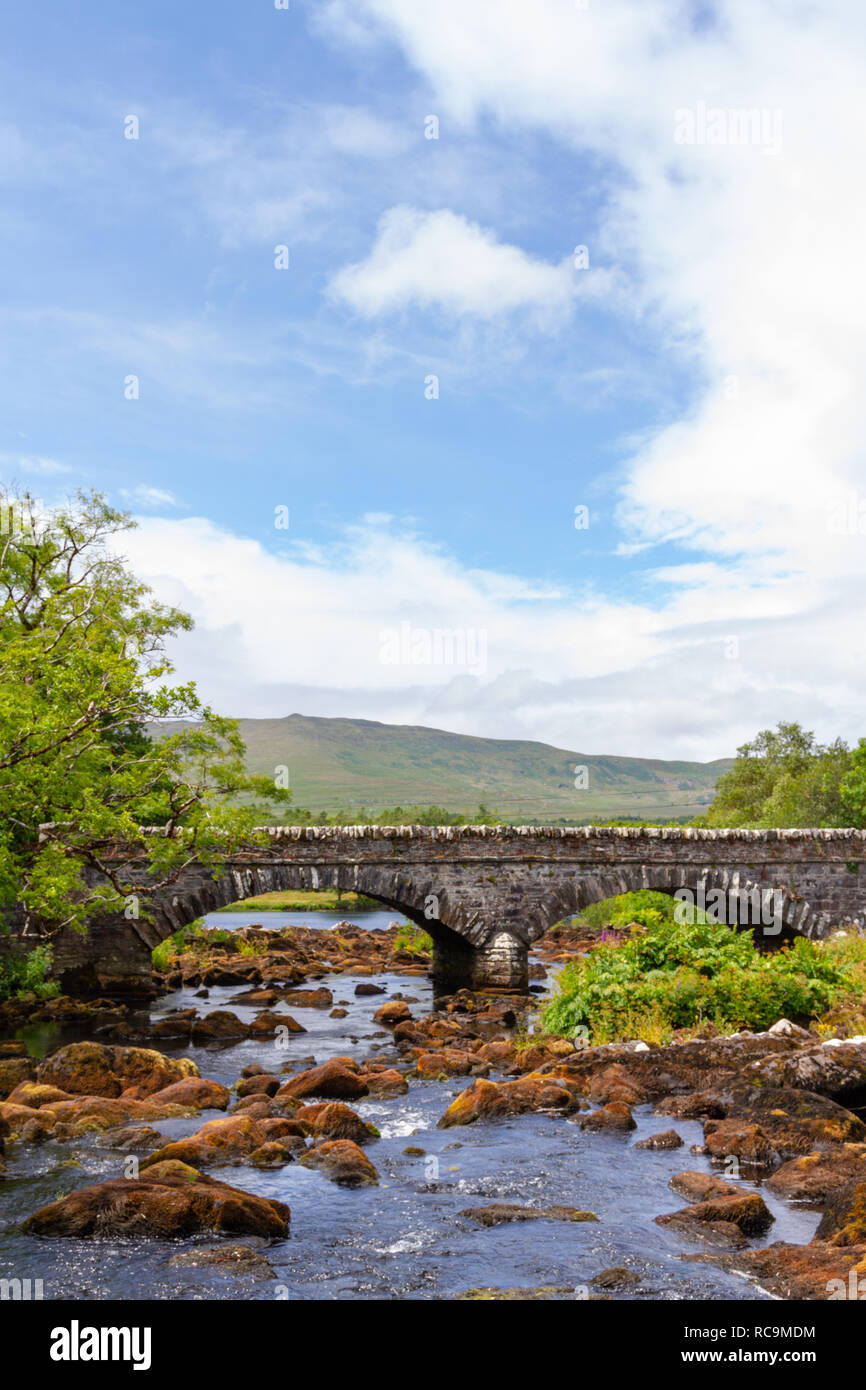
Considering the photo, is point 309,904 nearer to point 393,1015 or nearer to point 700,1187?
point 393,1015

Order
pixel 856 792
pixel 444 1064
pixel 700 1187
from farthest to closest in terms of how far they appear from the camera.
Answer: pixel 856 792
pixel 444 1064
pixel 700 1187

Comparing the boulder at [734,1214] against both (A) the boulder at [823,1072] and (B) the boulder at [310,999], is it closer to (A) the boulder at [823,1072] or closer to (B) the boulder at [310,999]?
(A) the boulder at [823,1072]

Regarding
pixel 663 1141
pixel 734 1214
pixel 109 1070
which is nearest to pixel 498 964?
pixel 109 1070

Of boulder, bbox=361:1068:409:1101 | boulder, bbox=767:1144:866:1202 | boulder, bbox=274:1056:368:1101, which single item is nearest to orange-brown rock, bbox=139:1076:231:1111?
boulder, bbox=274:1056:368:1101

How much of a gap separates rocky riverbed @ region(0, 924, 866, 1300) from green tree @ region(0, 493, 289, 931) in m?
3.67

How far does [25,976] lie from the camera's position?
24.2 meters

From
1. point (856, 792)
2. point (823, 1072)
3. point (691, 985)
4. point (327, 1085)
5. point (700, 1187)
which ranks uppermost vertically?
point (856, 792)

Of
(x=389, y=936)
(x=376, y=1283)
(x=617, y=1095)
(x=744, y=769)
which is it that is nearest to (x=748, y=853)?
(x=617, y=1095)

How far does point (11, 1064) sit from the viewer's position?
1636 cm

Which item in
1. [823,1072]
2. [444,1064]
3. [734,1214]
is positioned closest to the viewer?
[734,1214]

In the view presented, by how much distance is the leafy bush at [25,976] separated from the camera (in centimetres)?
2403

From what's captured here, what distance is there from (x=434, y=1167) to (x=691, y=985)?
7.89m

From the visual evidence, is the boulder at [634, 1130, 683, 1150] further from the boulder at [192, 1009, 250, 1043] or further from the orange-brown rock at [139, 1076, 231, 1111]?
the boulder at [192, 1009, 250, 1043]
